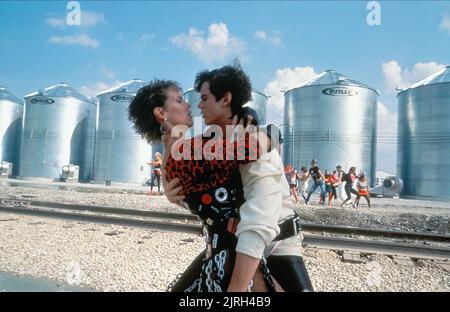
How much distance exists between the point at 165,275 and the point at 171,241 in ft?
5.11

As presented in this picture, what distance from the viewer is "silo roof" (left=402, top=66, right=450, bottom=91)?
76.6ft

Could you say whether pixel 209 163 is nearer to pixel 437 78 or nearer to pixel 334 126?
pixel 334 126

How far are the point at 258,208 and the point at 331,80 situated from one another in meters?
26.6

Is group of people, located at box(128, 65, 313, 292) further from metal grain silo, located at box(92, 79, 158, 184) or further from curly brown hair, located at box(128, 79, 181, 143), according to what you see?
metal grain silo, located at box(92, 79, 158, 184)

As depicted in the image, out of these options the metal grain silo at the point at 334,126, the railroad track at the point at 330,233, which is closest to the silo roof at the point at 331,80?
the metal grain silo at the point at 334,126

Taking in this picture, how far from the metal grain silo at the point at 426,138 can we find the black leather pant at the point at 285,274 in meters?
25.0

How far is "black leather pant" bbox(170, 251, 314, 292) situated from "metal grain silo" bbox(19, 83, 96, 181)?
35055mm

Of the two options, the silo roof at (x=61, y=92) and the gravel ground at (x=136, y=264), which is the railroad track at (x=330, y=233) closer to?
the gravel ground at (x=136, y=264)

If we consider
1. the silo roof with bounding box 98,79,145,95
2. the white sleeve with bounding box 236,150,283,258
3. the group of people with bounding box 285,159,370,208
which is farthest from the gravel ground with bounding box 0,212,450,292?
the silo roof with bounding box 98,79,145,95

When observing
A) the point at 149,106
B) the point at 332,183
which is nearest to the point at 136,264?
the point at 149,106

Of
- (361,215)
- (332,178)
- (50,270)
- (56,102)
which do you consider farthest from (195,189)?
(56,102)

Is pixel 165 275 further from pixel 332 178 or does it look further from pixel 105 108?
pixel 105 108

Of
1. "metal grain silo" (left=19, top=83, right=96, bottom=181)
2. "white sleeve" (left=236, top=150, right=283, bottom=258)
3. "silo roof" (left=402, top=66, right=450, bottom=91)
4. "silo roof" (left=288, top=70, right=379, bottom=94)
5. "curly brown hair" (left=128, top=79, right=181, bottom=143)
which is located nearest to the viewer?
"white sleeve" (left=236, top=150, right=283, bottom=258)

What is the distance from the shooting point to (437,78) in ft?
78.4
